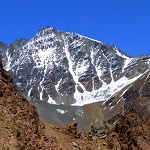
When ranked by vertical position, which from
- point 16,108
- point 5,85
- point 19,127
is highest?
point 5,85

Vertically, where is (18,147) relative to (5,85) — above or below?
below

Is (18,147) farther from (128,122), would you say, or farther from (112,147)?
(128,122)

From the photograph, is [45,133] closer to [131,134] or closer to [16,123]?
[16,123]

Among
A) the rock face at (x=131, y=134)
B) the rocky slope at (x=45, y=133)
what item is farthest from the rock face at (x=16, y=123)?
the rock face at (x=131, y=134)

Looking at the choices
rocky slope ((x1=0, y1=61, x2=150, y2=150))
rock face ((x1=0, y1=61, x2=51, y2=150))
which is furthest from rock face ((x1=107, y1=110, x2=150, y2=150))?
rock face ((x1=0, y1=61, x2=51, y2=150))

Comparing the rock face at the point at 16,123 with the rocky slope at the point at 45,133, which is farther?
the rocky slope at the point at 45,133

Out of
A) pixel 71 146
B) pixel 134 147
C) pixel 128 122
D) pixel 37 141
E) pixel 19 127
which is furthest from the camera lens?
pixel 128 122

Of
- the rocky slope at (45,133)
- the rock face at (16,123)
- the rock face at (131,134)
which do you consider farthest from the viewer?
the rock face at (131,134)

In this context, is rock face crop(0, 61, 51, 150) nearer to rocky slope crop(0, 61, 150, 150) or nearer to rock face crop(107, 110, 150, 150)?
rocky slope crop(0, 61, 150, 150)

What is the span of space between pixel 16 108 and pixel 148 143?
10873 millimetres

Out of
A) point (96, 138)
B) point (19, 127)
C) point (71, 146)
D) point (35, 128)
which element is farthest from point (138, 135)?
point (19, 127)

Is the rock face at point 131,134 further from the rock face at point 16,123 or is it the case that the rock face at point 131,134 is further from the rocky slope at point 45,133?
the rock face at point 16,123

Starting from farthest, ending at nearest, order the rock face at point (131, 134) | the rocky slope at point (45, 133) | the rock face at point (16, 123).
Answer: the rock face at point (131, 134) < the rocky slope at point (45, 133) < the rock face at point (16, 123)

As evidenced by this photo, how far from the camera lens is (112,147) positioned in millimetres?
27391
